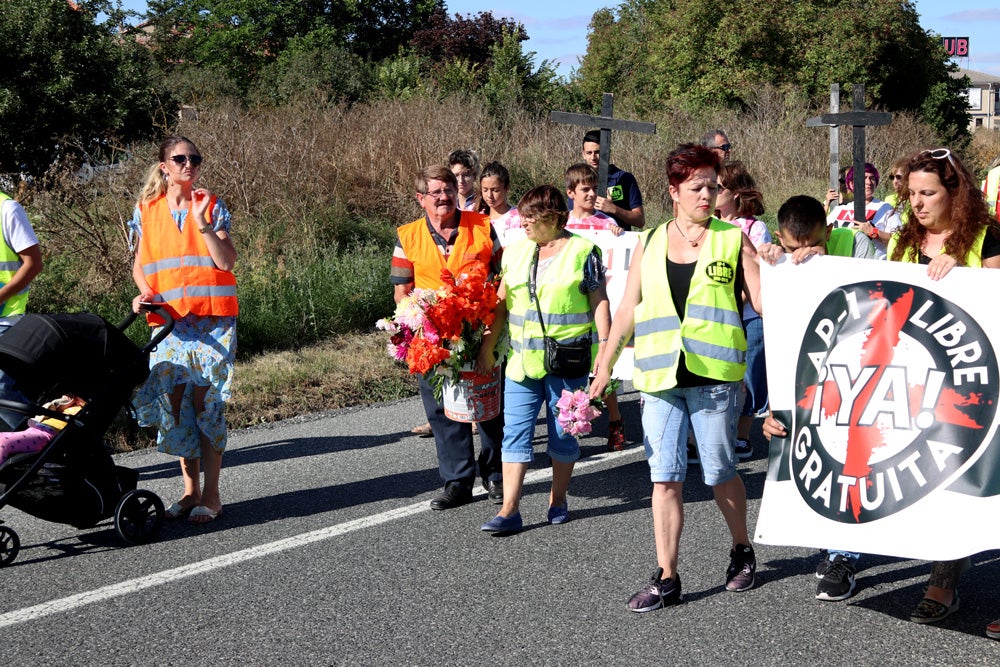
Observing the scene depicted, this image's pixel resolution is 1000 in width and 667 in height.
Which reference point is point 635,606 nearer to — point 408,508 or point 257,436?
point 408,508

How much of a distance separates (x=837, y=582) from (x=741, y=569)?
42 centimetres

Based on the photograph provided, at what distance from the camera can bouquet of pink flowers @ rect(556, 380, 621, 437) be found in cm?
601

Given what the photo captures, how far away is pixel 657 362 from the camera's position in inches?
199

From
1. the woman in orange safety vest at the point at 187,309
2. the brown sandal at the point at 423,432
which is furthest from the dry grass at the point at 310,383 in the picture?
the woman in orange safety vest at the point at 187,309

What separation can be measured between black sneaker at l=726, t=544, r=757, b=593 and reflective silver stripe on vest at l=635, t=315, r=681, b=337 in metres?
1.07

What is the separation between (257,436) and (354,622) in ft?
13.7

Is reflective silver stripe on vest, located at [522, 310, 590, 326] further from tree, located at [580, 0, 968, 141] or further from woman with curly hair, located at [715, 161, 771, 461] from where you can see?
tree, located at [580, 0, 968, 141]

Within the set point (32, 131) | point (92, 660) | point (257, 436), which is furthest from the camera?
point (32, 131)

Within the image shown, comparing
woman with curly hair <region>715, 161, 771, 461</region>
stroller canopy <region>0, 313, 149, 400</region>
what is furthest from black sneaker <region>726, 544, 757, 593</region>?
stroller canopy <region>0, 313, 149, 400</region>

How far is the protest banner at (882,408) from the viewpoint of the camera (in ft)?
15.0

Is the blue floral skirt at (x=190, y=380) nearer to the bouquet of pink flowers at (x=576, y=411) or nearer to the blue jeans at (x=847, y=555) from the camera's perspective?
the bouquet of pink flowers at (x=576, y=411)

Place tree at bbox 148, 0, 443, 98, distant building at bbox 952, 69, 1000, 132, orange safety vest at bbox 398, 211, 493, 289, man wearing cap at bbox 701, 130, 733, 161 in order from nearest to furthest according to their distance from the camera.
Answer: orange safety vest at bbox 398, 211, 493, 289
man wearing cap at bbox 701, 130, 733, 161
tree at bbox 148, 0, 443, 98
distant building at bbox 952, 69, 1000, 132

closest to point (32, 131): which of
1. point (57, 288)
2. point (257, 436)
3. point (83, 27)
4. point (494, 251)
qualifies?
point (83, 27)

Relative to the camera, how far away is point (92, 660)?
457 cm
